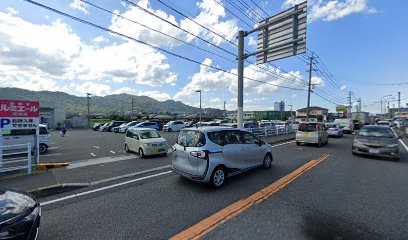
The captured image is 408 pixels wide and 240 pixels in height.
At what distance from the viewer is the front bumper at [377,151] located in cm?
877

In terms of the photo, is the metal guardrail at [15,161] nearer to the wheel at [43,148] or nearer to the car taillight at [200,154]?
the wheel at [43,148]

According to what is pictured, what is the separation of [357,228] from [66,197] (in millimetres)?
6266

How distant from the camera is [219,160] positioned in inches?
213

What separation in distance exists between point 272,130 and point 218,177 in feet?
A: 56.3

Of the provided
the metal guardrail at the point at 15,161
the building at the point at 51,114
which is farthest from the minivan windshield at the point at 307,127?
the building at the point at 51,114

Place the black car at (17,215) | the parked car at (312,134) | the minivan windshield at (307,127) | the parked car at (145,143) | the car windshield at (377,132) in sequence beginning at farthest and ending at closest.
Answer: the minivan windshield at (307,127)
the parked car at (312,134)
the parked car at (145,143)
the car windshield at (377,132)
the black car at (17,215)

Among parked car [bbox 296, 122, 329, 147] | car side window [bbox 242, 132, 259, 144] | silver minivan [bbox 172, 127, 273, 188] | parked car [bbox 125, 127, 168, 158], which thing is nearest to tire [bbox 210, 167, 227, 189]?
silver minivan [bbox 172, 127, 273, 188]

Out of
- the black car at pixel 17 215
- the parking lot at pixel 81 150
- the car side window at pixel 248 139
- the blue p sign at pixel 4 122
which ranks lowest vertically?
the parking lot at pixel 81 150

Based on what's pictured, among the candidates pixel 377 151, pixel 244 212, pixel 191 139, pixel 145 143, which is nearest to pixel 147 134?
pixel 145 143

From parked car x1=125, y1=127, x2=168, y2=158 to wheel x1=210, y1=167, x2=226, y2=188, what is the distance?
18.1 ft

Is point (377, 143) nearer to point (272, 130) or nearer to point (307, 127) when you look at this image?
point (307, 127)

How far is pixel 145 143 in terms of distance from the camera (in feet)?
33.0

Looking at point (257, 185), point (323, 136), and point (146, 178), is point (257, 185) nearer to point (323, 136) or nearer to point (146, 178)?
point (146, 178)

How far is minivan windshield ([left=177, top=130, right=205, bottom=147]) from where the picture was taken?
17.8 feet
